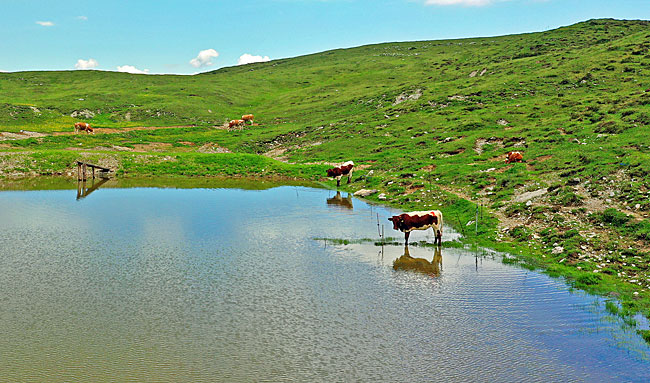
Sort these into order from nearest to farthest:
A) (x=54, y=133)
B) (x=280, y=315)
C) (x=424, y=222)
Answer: (x=280, y=315) → (x=424, y=222) → (x=54, y=133)

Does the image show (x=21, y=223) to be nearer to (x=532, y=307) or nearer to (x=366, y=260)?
(x=366, y=260)

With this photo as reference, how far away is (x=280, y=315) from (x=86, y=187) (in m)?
45.1

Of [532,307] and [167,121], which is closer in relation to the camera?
[532,307]

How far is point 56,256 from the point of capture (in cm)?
2769

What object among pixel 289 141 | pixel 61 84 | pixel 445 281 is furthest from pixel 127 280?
pixel 61 84

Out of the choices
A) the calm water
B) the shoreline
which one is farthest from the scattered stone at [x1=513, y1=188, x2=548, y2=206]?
the calm water

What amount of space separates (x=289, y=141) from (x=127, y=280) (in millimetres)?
66858

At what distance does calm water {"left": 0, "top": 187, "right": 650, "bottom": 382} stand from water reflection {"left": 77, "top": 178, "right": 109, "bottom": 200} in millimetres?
18824

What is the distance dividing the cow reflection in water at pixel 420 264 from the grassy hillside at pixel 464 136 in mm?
5555

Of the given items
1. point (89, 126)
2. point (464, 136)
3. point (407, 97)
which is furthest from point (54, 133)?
point (464, 136)

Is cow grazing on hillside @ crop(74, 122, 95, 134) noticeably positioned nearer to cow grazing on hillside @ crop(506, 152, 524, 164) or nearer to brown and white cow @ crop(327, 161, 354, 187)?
brown and white cow @ crop(327, 161, 354, 187)

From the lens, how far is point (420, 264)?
27.0 meters

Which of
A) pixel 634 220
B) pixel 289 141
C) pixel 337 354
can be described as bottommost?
pixel 337 354

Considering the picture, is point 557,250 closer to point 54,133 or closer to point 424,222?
point 424,222
